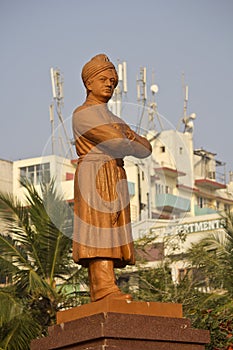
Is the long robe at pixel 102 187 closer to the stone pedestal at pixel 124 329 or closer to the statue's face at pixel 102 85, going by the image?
the statue's face at pixel 102 85

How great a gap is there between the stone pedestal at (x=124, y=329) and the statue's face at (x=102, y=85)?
2.10 metres

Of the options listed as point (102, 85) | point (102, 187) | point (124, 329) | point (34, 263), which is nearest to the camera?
point (124, 329)

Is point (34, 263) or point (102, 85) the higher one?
point (102, 85)

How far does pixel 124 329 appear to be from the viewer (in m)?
9.12

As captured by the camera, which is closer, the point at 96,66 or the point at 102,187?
the point at 102,187

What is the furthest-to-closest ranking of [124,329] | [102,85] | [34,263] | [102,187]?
1. [34,263]
2. [102,85]
3. [102,187]
4. [124,329]

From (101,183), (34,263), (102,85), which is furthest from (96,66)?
(34,263)

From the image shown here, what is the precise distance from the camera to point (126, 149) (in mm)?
10008

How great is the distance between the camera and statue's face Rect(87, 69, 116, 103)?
10.2m

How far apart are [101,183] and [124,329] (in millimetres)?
1558

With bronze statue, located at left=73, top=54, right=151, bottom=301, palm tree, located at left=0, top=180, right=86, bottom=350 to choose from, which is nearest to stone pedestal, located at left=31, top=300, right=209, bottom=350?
bronze statue, located at left=73, top=54, right=151, bottom=301

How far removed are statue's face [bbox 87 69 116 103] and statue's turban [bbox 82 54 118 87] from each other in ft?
0.12

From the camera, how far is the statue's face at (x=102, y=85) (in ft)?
33.4

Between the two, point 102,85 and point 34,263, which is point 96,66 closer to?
point 102,85
